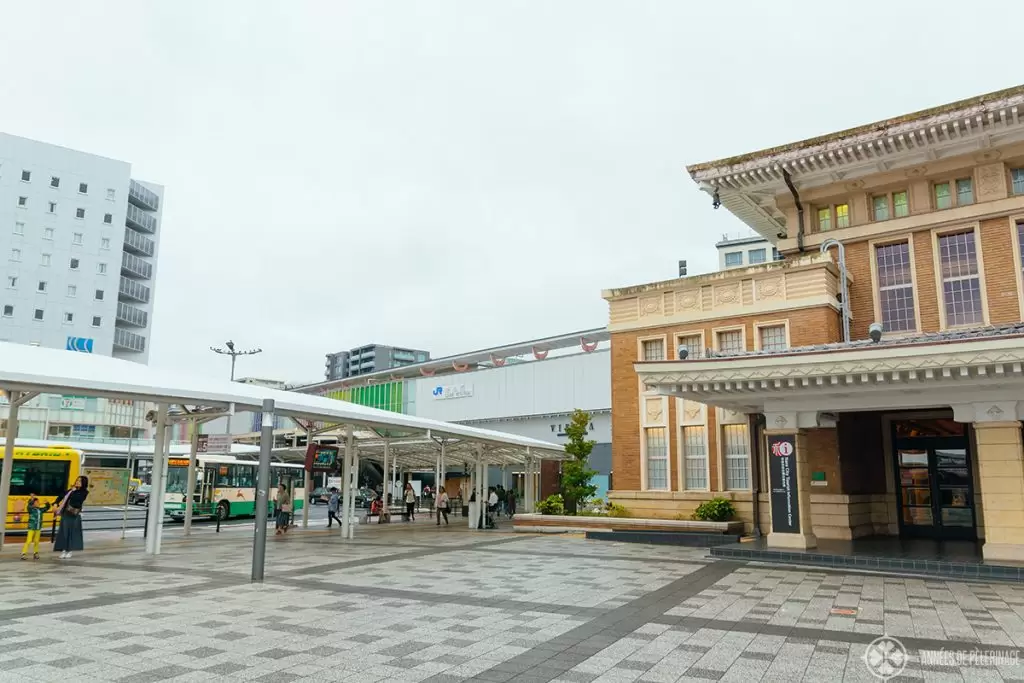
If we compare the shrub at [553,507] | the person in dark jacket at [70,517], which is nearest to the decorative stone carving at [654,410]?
the shrub at [553,507]

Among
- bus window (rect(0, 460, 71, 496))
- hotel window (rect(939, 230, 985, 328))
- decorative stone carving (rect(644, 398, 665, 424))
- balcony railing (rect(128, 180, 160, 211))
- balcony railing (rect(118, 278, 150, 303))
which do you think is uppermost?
balcony railing (rect(128, 180, 160, 211))

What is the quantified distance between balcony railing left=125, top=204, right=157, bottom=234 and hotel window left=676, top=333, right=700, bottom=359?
2291 inches

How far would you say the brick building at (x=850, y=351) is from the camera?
14180mm

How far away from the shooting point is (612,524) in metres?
20.7

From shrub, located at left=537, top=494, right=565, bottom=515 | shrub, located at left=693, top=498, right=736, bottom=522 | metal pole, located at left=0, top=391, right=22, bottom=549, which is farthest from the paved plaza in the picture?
shrub, located at left=537, top=494, right=565, bottom=515

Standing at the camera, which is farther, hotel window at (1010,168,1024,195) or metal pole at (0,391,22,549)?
hotel window at (1010,168,1024,195)

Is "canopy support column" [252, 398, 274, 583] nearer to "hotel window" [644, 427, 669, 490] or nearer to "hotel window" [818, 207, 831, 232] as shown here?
"hotel window" [644, 427, 669, 490]

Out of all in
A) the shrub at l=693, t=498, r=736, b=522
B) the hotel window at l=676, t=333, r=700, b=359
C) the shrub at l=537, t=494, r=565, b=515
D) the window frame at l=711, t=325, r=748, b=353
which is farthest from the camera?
the shrub at l=537, t=494, r=565, b=515

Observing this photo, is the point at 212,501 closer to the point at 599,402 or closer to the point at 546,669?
the point at 599,402

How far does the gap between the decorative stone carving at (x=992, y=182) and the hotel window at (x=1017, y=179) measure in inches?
14.0

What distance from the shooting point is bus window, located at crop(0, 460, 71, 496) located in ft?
70.3

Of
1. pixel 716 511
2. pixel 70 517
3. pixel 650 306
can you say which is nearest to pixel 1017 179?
pixel 650 306

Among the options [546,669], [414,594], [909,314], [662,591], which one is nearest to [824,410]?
[909,314]

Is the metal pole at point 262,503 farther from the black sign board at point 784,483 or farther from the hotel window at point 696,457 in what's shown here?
the hotel window at point 696,457
